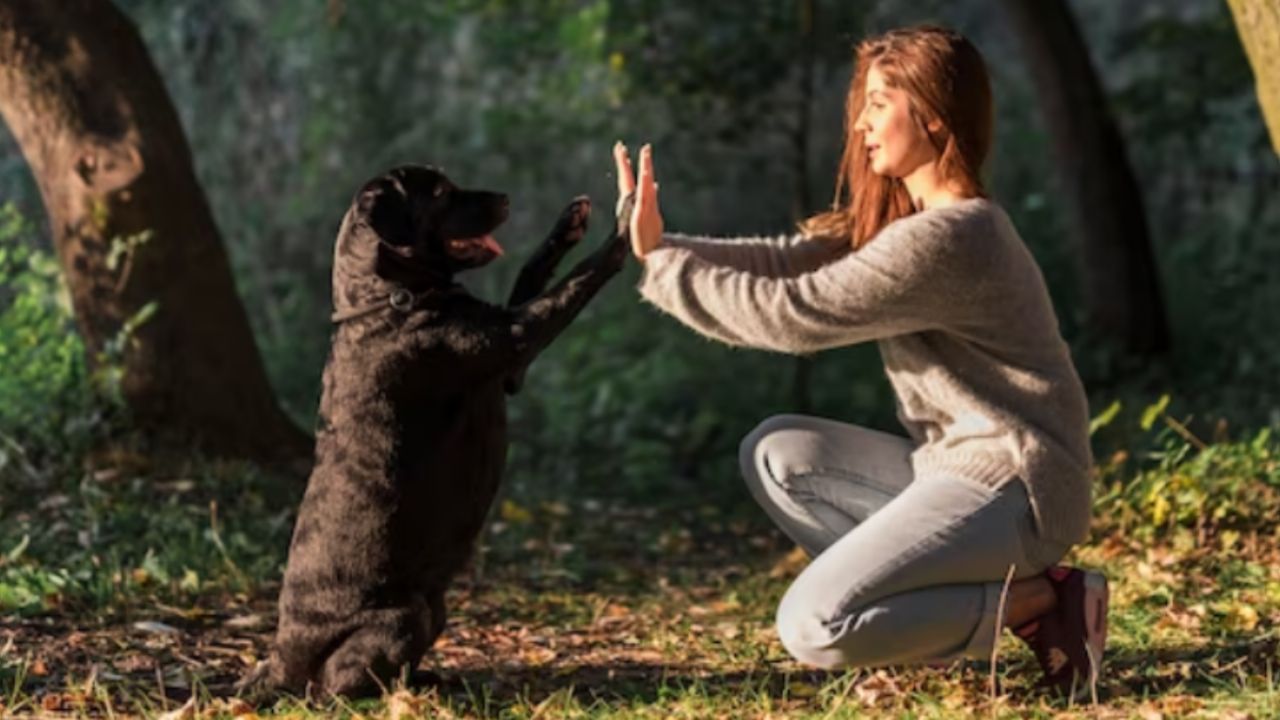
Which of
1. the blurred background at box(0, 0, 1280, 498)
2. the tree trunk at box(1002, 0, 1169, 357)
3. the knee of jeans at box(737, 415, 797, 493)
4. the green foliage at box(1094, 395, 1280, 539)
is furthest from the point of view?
the tree trunk at box(1002, 0, 1169, 357)

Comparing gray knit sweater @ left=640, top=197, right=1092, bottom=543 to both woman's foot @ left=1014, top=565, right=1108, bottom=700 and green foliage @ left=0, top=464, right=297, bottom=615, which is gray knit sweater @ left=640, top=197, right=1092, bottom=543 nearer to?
woman's foot @ left=1014, top=565, right=1108, bottom=700

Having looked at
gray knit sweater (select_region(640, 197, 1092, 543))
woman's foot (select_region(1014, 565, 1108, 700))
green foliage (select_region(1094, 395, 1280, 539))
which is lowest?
green foliage (select_region(1094, 395, 1280, 539))

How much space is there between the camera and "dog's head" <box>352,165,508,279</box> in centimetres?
385

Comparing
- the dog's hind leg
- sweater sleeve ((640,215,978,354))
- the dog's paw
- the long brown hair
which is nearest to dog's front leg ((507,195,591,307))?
the dog's paw

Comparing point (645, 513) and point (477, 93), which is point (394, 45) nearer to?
point (477, 93)

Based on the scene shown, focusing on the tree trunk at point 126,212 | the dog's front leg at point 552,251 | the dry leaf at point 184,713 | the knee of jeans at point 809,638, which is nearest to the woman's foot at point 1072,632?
the knee of jeans at point 809,638

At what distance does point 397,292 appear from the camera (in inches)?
150

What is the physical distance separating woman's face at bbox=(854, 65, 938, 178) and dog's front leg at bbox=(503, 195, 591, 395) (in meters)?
0.63

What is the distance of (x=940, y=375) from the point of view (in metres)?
3.87

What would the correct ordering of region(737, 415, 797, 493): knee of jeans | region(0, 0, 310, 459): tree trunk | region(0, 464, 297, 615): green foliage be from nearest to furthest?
region(737, 415, 797, 493): knee of jeans → region(0, 464, 297, 615): green foliage → region(0, 0, 310, 459): tree trunk

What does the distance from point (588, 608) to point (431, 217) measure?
185cm

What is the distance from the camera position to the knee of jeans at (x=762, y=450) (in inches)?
167

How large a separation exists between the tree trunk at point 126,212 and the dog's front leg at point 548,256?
7.92ft

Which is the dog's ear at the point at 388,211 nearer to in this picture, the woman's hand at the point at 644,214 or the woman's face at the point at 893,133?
the woman's hand at the point at 644,214
